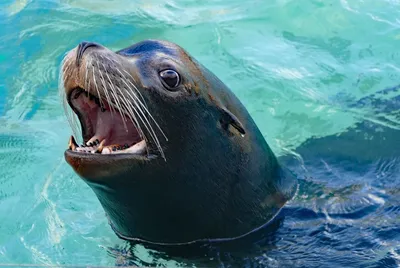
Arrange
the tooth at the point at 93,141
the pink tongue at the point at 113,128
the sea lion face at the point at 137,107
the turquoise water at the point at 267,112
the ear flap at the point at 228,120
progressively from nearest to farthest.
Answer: the sea lion face at the point at 137,107 → the tooth at the point at 93,141 → the pink tongue at the point at 113,128 → the ear flap at the point at 228,120 → the turquoise water at the point at 267,112

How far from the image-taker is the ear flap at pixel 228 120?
3896 millimetres

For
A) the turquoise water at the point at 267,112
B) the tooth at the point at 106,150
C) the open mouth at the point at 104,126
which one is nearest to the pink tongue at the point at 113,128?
the open mouth at the point at 104,126

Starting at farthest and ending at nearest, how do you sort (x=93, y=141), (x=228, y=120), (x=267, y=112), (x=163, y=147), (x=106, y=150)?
(x=267, y=112)
(x=228, y=120)
(x=163, y=147)
(x=93, y=141)
(x=106, y=150)

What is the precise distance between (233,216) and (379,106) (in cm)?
269

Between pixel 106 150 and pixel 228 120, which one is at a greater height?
pixel 106 150

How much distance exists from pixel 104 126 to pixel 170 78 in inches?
16.7

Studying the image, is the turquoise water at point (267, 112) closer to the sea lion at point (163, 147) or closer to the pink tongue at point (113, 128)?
the sea lion at point (163, 147)

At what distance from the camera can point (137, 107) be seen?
3461 mm

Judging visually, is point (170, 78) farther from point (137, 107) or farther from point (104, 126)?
point (104, 126)

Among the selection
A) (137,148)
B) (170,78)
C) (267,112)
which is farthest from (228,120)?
(267,112)

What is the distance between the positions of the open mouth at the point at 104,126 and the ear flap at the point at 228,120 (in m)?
0.53

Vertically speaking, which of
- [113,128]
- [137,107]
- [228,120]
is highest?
[137,107]

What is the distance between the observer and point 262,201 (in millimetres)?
4293

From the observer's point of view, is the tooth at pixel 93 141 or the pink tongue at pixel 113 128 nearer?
the tooth at pixel 93 141
